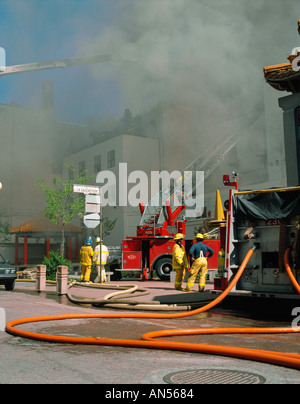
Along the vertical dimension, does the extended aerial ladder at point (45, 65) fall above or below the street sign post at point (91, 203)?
above

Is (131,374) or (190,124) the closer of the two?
(131,374)

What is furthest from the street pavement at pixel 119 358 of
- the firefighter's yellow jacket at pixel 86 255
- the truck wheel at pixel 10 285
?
the firefighter's yellow jacket at pixel 86 255

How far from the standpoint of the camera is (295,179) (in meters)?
10.5

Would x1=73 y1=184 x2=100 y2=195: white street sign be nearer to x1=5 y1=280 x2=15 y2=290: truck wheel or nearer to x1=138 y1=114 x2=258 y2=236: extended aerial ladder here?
x1=5 y1=280 x2=15 y2=290: truck wheel

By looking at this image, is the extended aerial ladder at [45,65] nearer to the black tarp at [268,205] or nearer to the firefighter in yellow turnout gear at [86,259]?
the firefighter in yellow turnout gear at [86,259]

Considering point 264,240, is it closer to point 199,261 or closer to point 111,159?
point 199,261

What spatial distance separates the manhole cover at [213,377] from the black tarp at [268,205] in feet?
12.8

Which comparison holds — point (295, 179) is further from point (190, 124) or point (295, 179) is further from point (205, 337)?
point (190, 124)

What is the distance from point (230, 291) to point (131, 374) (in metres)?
4.24

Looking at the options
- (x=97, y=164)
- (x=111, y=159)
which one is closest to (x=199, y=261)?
(x=111, y=159)

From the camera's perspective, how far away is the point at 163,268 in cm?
1559

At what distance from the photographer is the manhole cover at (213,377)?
3.29 metres
